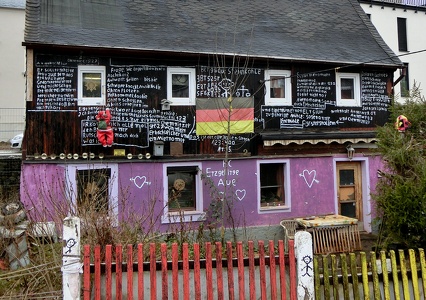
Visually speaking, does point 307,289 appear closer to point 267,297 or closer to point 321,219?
point 267,297

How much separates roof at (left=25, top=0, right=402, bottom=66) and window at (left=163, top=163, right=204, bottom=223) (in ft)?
10.4

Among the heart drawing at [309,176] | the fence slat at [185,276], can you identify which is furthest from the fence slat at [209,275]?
the heart drawing at [309,176]

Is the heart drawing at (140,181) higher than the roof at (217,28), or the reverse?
the roof at (217,28)

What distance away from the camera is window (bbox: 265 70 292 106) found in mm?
11519

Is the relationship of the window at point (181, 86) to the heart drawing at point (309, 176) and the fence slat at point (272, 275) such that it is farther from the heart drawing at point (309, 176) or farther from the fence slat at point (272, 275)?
the fence slat at point (272, 275)

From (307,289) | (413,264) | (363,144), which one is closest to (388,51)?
(363,144)

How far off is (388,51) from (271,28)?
4.09 meters

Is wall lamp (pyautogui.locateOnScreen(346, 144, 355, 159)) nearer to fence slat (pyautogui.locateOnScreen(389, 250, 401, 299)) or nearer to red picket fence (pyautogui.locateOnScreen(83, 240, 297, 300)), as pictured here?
fence slat (pyautogui.locateOnScreen(389, 250, 401, 299))

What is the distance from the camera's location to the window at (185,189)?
34.9 ft

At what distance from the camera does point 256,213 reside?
1119 cm

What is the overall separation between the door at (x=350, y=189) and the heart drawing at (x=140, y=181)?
605 cm

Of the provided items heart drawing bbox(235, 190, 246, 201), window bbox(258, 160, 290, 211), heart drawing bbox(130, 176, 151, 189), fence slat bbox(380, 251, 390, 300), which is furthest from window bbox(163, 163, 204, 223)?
fence slat bbox(380, 251, 390, 300)

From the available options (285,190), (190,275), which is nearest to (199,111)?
(285,190)

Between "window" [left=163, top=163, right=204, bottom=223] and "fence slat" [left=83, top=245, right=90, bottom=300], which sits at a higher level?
"window" [left=163, top=163, right=204, bottom=223]
